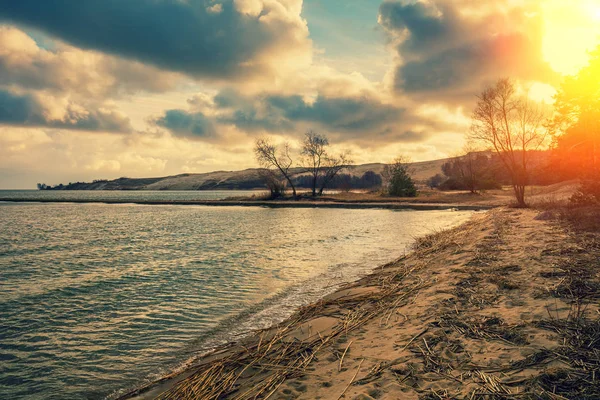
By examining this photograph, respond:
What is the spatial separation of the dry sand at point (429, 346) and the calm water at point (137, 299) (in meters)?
1.27

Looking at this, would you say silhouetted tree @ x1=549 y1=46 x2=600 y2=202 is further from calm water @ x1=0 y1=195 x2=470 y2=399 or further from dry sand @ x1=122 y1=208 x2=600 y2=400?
dry sand @ x1=122 y1=208 x2=600 y2=400

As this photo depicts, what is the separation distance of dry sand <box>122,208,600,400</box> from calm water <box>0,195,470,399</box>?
1265 millimetres

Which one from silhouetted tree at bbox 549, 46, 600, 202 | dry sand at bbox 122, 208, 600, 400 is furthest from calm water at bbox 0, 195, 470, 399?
silhouetted tree at bbox 549, 46, 600, 202

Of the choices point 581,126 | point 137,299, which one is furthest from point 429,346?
point 581,126

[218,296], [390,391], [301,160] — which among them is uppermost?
[301,160]

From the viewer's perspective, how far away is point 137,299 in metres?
9.95

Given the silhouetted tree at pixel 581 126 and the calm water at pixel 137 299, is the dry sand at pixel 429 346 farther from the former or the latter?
the silhouetted tree at pixel 581 126

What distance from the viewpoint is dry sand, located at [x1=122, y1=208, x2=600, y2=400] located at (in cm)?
396

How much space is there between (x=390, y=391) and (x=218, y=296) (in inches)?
276

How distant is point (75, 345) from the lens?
6.96m

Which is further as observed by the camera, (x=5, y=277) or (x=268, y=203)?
(x=268, y=203)

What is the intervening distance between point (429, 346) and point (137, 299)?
8.06 metres

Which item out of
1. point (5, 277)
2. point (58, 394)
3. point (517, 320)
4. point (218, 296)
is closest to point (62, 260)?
point (5, 277)

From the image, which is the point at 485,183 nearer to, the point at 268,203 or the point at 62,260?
the point at 268,203
